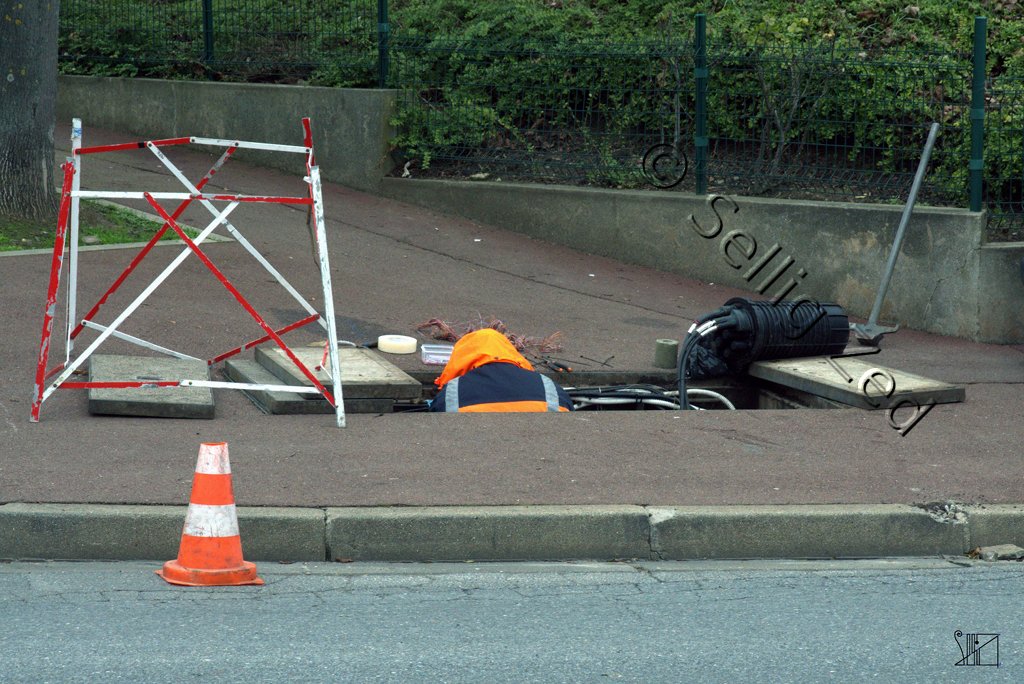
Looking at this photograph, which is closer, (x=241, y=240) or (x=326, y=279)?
(x=326, y=279)

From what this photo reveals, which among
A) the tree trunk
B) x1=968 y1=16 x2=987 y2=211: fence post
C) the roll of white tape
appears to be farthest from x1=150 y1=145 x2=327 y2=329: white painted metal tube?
x1=968 y1=16 x2=987 y2=211: fence post

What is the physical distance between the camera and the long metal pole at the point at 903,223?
1034 centimetres

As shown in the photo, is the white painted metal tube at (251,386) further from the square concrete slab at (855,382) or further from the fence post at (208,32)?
the fence post at (208,32)

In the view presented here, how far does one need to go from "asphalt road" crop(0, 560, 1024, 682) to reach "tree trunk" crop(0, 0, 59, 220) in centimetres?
676

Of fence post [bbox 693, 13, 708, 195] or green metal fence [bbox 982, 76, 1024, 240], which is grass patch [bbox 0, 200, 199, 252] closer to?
fence post [bbox 693, 13, 708, 195]

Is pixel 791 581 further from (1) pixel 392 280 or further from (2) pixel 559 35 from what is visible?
(2) pixel 559 35

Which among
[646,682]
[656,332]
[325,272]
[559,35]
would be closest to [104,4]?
[559,35]

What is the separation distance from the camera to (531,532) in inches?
222

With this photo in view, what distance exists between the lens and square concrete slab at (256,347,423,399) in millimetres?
7602

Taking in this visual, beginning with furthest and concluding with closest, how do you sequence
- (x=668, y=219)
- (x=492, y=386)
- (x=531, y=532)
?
1. (x=668, y=219)
2. (x=492, y=386)
3. (x=531, y=532)

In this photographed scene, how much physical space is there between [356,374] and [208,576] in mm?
2899

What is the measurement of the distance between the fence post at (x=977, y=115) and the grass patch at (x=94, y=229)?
22.2 ft

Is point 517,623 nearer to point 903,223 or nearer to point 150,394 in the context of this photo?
point 150,394

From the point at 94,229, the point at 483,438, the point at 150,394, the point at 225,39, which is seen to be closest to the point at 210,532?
the point at 483,438
